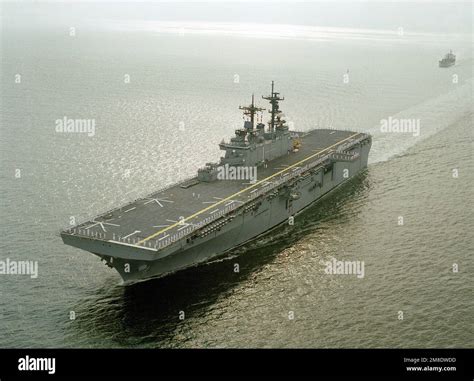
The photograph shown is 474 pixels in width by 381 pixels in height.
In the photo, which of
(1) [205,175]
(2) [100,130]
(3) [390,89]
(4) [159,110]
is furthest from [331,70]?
(1) [205,175]

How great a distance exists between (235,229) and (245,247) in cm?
177

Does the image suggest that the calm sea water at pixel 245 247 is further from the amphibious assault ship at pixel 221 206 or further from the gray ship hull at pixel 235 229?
the amphibious assault ship at pixel 221 206

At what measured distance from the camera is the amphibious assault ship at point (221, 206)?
94.0 ft

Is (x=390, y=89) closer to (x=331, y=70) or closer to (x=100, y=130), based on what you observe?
(x=331, y=70)

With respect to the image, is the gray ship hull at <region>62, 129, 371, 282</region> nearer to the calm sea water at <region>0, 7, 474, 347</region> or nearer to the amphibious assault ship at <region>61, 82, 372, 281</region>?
the amphibious assault ship at <region>61, 82, 372, 281</region>

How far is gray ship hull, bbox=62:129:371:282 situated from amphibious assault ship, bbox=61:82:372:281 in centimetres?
5

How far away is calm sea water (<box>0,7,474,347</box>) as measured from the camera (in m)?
25.5

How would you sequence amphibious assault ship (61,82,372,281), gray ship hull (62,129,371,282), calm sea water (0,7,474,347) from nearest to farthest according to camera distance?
calm sea water (0,7,474,347) → gray ship hull (62,129,371,282) → amphibious assault ship (61,82,372,281)

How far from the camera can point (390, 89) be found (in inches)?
3573

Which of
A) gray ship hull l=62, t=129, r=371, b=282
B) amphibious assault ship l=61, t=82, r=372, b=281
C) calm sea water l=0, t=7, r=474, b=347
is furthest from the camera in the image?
amphibious assault ship l=61, t=82, r=372, b=281

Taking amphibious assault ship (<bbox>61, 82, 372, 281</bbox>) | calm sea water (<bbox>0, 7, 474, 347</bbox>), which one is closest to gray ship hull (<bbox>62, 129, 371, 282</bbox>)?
amphibious assault ship (<bbox>61, 82, 372, 281</bbox>)

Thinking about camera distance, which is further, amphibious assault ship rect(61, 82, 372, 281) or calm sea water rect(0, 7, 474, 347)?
amphibious assault ship rect(61, 82, 372, 281)

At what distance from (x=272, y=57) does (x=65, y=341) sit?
133 meters
